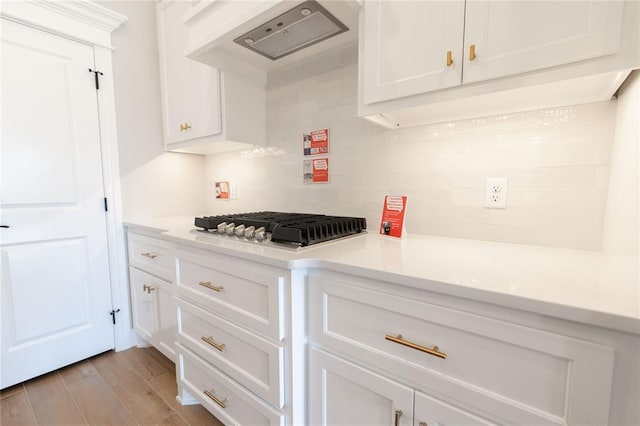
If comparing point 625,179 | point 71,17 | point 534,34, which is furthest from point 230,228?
point 71,17

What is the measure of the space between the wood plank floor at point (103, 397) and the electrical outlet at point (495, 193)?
161cm

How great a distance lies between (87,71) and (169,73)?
1.51 ft

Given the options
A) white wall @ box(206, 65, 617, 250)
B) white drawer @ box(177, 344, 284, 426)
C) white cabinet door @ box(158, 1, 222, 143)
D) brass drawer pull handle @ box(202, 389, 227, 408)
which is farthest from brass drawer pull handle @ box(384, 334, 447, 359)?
white cabinet door @ box(158, 1, 222, 143)

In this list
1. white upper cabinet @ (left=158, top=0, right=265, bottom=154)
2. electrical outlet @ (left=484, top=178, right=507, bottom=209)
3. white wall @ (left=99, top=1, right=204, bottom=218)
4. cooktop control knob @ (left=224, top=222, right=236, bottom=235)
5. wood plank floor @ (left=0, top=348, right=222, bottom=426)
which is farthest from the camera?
white wall @ (left=99, top=1, right=204, bottom=218)

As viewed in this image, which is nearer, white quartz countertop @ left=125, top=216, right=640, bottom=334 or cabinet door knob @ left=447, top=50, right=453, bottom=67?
white quartz countertop @ left=125, top=216, right=640, bottom=334

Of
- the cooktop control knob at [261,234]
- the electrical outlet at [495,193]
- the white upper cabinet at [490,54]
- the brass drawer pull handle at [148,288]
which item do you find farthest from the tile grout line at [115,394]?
the electrical outlet at [495,193]

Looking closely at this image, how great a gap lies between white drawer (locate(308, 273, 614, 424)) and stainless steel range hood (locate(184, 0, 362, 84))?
1.05m

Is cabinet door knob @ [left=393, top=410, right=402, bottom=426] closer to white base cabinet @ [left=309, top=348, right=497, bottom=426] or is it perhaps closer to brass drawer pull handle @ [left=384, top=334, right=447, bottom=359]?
white base cabinet @ [left=309, top=348, right=497, bottom=426]

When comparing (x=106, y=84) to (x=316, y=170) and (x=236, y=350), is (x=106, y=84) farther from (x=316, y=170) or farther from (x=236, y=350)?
(x=236, y=350)

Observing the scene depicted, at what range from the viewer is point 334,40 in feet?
4.54

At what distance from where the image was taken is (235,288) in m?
1.05

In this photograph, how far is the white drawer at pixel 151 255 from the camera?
1.57m

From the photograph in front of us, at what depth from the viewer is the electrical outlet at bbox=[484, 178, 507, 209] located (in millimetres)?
1084

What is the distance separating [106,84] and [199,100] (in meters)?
0.67
